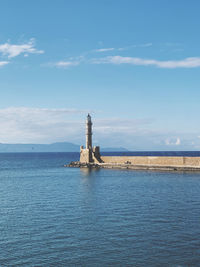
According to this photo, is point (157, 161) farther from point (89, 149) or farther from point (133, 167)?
point (89, 149)

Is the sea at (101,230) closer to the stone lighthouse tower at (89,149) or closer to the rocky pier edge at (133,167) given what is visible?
the rocky pier edge at (133,167)

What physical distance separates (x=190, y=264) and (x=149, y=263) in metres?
2.04

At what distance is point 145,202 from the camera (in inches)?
1215

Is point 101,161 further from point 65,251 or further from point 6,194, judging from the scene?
point 65,251

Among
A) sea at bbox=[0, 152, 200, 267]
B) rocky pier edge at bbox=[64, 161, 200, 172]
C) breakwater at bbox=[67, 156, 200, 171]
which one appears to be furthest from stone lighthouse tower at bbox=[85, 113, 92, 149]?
sea at bbox=[0, 152, 200, 267]

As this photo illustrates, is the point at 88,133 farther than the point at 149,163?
Yes

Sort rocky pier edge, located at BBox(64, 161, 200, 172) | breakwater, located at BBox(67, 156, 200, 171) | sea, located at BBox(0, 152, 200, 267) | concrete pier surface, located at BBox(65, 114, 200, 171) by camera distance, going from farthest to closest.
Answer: concrete pier surface, located at BBox(65, 114, 200, 171) → breakwater, located at BBox(67, 156, 200, 171) → rocky pier edge, located at BBox(64, 161, 200, 172) → sea, located at BBox(0, 152, 200, 267)

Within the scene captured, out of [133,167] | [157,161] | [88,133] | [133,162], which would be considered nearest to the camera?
[157,161]

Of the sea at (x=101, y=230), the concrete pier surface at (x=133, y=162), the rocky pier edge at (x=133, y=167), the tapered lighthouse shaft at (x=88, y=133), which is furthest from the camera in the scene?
the tapered lighthouse shaft at (x=88, y=133)

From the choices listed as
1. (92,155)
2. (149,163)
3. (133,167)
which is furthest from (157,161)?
(92,155)

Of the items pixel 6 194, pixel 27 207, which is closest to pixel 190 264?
pixel 27 207

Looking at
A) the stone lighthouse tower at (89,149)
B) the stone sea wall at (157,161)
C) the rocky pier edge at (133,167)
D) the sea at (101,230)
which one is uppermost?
the stone lighthouse tower at (89,149)

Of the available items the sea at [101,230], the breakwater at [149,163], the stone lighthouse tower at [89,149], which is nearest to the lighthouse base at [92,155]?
the stone lighthouse tower at [89,149]

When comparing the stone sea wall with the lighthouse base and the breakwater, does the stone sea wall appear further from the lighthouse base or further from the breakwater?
the lighthouse base
